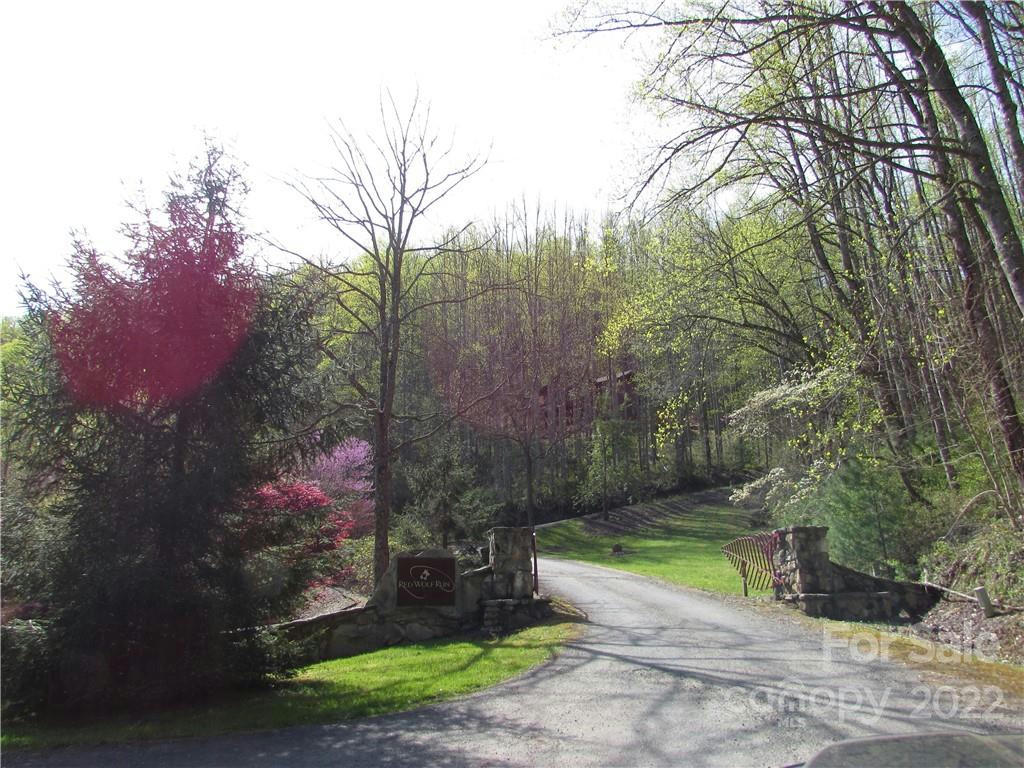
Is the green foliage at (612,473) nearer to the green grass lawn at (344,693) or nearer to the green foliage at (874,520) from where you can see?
the green foliage at (874,520)

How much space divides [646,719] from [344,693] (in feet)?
12.4

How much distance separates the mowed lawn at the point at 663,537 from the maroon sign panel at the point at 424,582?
28.6 ft

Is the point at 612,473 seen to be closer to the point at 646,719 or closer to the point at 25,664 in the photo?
the point at 646,719

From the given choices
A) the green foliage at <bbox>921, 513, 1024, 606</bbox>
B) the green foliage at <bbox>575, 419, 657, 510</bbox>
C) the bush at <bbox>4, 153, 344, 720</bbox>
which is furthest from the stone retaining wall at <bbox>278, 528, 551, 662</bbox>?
the green foliage at <bbox>575, 419, 657, 510</bbox>

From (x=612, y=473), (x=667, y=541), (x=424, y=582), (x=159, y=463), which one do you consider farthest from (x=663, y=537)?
(x=159, y=463)

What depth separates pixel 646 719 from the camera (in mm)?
6312

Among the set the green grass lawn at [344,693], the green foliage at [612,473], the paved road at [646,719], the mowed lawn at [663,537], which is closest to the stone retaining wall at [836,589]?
the paved road at [646,719]

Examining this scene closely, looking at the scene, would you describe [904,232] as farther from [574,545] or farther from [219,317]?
[574,545]

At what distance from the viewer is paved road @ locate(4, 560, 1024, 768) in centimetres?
557

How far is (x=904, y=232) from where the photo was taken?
9844 millimetres

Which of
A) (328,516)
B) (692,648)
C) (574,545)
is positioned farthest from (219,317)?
(574,545)

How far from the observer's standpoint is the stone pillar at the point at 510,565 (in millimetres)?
12469

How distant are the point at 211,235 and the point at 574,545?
27490 mm

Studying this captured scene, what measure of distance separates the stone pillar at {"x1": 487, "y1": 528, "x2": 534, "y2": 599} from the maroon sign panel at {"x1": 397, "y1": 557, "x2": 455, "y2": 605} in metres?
0.80
